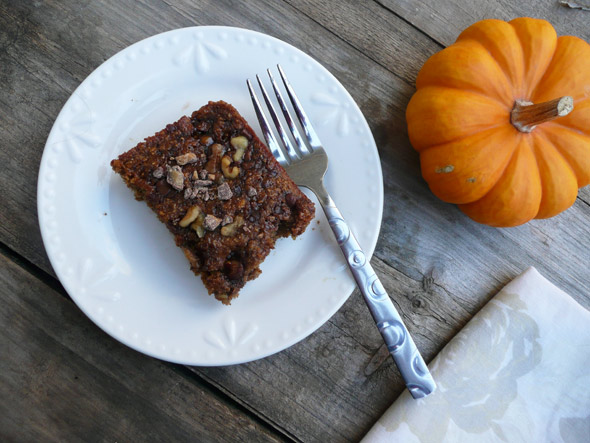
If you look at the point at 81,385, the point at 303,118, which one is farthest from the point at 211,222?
the point at 81,385

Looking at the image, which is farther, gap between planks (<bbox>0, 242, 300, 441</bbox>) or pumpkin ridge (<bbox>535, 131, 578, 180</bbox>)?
gap between planks (<bbox>0, 242, 300, 441</bbox>)

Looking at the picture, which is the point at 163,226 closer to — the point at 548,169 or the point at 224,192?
the point at 224,192

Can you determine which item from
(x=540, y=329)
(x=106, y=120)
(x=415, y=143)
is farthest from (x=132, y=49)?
(x=540, y=329)

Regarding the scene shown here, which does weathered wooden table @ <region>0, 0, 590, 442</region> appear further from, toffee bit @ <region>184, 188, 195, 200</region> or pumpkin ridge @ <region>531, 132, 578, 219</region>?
toffee bit @ <region>184, 188, 195, 200</region>

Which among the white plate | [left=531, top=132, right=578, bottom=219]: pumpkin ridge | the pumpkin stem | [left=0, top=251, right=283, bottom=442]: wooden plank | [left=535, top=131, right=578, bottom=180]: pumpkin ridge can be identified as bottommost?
[left=0, top=251, right=283, bottom=442]: wooden plank

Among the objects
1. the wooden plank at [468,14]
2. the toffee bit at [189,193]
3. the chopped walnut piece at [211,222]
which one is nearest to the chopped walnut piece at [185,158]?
the toffee bit at [189,193]

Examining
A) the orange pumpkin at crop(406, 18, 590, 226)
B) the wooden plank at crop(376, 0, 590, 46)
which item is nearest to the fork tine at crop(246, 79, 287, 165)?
the orange pumpkin at crop(406, 18, 590, 226)

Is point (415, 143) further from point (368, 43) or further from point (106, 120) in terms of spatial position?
point (106, 120)
